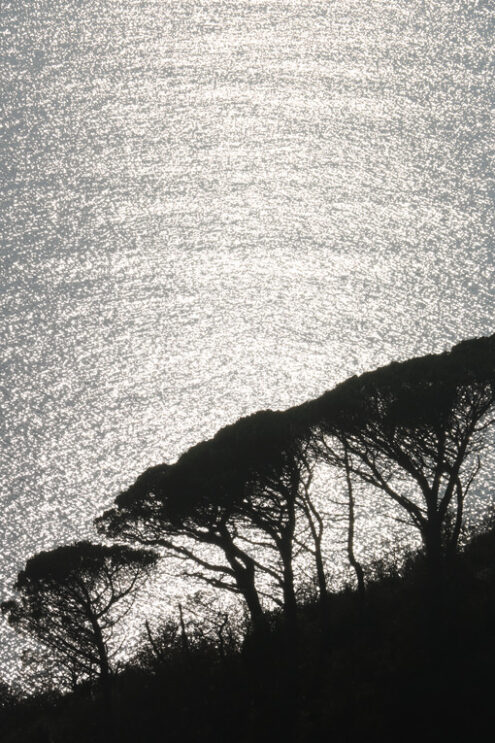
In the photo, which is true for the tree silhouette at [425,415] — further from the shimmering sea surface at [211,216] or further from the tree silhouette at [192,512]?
the shimmering sea surface at [211,216]

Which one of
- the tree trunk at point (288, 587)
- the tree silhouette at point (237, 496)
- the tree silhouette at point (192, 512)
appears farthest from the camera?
the tree silhouette at point (192, 512)

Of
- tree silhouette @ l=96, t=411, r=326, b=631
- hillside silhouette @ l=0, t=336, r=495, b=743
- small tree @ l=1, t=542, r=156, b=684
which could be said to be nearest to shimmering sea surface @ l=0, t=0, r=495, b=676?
small tree @ l=1, t=542, r=156, b=684

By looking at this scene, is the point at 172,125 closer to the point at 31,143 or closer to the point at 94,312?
the point at 31,143

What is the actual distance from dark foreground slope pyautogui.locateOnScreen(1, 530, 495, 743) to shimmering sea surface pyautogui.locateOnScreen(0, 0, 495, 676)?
94.5 ft

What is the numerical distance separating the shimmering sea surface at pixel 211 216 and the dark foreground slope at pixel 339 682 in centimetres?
2881

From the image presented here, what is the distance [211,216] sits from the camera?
409 ft

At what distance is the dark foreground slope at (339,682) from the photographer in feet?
101

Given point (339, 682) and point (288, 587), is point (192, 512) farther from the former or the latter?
point (339, 682)

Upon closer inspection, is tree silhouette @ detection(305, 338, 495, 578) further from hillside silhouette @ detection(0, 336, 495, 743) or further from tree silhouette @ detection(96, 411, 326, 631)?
tree silhouette @ detection(96, 411, 326, 631)

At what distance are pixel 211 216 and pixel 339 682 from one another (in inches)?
3787

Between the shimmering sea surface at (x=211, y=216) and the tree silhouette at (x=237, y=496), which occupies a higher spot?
the shimmering sea surface at (x=211, y=216)

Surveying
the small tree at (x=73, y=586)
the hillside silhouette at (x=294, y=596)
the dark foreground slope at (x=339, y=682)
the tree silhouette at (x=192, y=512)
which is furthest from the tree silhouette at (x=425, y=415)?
the small tree at (x=73, y=586)

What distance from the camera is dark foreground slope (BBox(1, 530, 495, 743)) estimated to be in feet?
101

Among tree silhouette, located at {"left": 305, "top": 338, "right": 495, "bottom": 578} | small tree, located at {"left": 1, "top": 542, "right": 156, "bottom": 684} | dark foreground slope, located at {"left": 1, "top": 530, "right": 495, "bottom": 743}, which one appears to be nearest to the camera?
dark foreground slope, located at {"left": 1, "top": 530, "right": 495, "bottom": 743}
